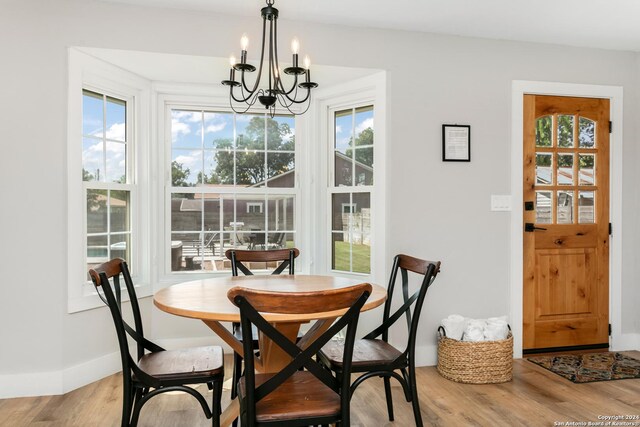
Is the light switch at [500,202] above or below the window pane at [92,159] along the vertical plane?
below

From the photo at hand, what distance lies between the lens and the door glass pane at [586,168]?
12.2 ft

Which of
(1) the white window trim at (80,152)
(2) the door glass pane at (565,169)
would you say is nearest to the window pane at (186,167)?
(1) the white window trim at (80,152)

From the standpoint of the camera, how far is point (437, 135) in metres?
3.42

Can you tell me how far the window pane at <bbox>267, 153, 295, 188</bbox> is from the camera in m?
3.81

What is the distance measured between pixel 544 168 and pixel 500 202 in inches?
19.3

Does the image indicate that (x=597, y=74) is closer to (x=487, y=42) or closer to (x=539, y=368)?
(x=487, y=42)

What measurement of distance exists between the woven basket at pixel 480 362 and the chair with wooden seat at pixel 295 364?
154 cm

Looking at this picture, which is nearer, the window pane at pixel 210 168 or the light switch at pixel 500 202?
the light switch at pixel 500 202

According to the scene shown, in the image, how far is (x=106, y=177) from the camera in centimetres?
327

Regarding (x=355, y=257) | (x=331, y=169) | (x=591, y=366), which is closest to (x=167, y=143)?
(x=331, y=169)

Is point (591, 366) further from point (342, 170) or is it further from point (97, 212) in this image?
point (97, 212)

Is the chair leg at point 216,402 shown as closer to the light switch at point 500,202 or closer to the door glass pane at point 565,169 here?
the light switch at point 500,202

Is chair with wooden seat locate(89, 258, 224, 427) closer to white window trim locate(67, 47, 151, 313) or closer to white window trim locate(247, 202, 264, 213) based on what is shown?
white window trim locate(67, 47, 151, 313)

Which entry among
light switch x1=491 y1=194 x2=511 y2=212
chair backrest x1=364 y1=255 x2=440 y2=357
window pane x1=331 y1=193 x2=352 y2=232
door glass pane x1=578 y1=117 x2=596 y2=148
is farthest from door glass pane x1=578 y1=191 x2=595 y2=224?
chair backrest x1=364 y1=255 x2=440 y2=357
